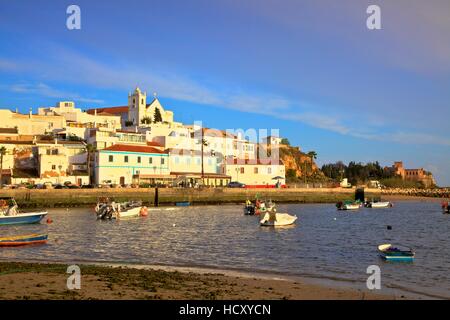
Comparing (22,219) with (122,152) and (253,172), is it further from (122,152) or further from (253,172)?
(253,172)

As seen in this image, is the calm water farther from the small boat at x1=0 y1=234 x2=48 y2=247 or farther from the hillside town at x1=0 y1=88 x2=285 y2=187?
the hillside town at x1=0 y1=88 x2=285 y2=187

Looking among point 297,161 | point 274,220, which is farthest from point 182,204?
point 297,161

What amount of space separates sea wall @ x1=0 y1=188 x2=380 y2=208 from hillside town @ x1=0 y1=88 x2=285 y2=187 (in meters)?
6.40

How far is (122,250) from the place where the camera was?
3397 centimetres

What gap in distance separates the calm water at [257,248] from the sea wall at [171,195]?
2575 centimetres

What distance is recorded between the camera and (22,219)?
50.8m

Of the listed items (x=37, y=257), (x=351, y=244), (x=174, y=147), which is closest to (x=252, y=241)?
(x=351, y=244)

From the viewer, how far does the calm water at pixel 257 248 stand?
85.9 ft

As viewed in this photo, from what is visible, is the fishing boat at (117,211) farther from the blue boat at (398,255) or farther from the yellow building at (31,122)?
the yellow building at (31,122)

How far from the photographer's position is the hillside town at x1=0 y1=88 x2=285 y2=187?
96.4m

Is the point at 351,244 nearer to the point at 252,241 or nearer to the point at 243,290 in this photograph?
the point at 252,241

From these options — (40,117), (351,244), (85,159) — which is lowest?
(351,244)

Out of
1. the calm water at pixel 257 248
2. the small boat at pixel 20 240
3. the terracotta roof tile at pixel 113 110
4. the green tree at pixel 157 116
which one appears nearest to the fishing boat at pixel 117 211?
the calm water at pixel 257 248

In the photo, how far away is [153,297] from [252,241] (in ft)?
75.6
